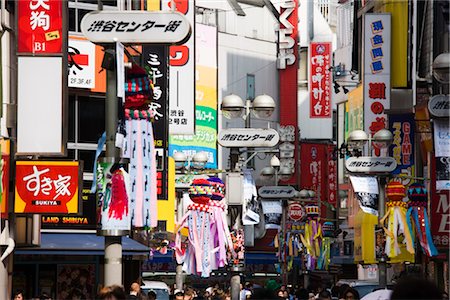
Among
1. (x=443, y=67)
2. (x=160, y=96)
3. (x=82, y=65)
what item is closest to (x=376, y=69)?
(x=160, y=96)

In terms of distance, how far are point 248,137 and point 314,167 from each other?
54.1m

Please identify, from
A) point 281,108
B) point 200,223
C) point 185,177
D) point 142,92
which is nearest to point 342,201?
point 281,108

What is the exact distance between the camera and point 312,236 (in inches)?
2483

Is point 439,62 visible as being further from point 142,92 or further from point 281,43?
point 281,43

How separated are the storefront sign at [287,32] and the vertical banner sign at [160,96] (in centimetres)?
4146

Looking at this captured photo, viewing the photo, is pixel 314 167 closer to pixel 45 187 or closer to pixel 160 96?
pixel 160 96

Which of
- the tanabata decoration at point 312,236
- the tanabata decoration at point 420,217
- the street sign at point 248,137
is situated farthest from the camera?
the tanabata decoration at point 312,236

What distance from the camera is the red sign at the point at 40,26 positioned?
2331 cm

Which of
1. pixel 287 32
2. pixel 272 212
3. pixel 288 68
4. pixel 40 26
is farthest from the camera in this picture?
pixel 288 68

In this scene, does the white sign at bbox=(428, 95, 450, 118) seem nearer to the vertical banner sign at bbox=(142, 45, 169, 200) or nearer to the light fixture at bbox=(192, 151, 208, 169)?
the vertical banner sign at bbox=(142, 45, 169, 200)

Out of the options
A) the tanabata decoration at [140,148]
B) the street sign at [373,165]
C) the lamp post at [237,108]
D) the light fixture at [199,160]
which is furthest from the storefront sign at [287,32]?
the tanabata decoration at [140,148]

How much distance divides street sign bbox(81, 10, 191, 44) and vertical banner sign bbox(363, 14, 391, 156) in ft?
96.8

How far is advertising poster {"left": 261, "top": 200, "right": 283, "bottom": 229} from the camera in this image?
52.9 meters

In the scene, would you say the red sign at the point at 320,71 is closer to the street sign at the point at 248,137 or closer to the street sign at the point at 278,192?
the street sign at the point at 278,192
